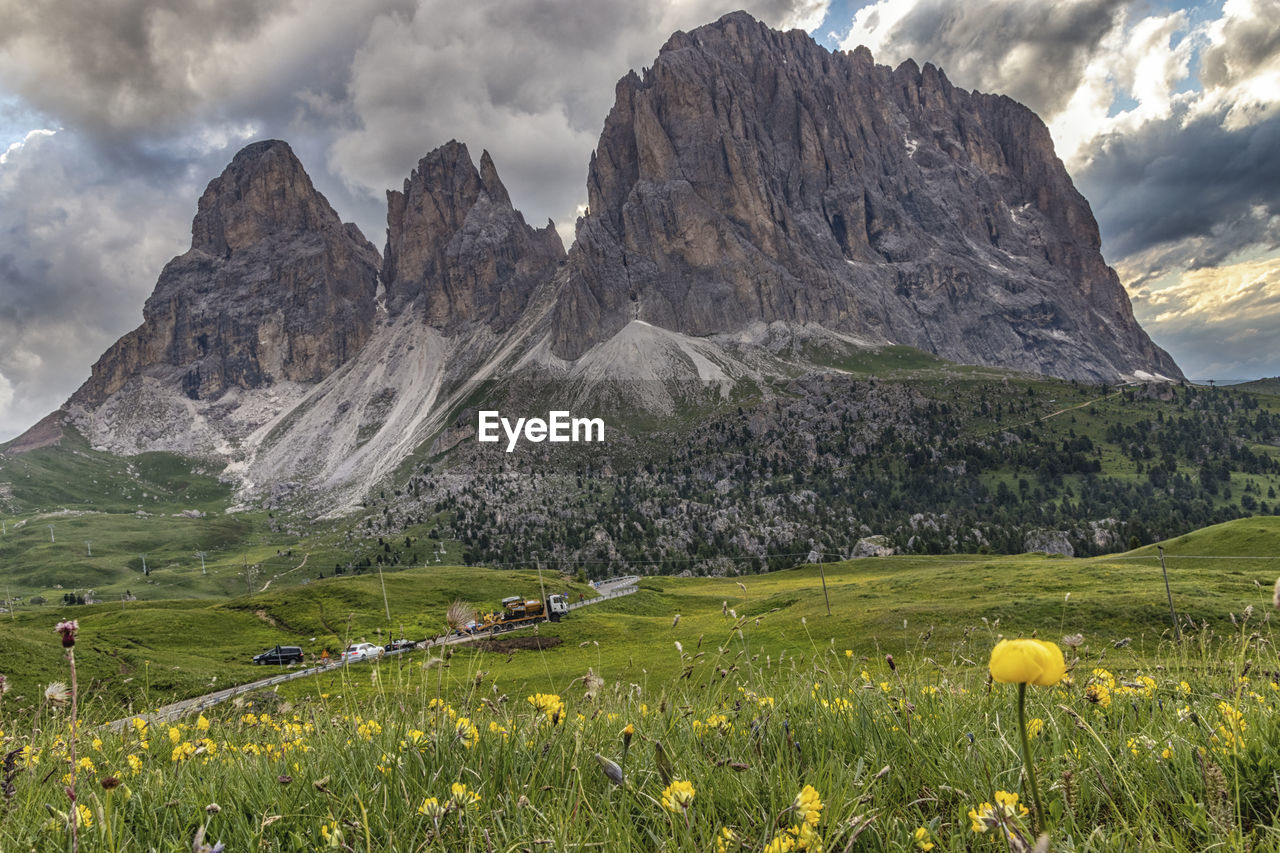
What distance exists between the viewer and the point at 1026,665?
5.22 ft

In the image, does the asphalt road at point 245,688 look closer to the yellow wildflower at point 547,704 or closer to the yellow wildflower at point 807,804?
the yellow wildflower at point 547,704

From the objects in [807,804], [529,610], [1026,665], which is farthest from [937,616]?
[1026,665]

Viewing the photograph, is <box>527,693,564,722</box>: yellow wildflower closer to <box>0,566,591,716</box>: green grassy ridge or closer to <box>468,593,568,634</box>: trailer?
<box>0,566,591,716</box>: green grassy ridge

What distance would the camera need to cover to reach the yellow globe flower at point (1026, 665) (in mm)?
1577

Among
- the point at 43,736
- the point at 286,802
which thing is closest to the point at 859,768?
the point at 286,802

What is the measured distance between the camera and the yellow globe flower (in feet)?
5.17

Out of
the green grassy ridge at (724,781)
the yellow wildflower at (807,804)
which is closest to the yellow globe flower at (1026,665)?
the yellow wildflower at (807,804)

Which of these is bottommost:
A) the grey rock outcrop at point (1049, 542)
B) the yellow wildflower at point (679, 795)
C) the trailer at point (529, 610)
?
the grey rock outcrop at point (1049, 542)

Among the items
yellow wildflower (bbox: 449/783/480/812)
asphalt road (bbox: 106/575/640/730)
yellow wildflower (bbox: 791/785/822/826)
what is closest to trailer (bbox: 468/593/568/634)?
asphalt road (bbox: 106/575/640/730)

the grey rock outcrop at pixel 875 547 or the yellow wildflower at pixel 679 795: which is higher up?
the yellow wildflower at pixel 679 795

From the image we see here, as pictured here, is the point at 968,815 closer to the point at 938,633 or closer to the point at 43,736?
the point at 43,736

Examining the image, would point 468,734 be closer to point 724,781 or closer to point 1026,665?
point 724,781

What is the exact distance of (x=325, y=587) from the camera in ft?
323

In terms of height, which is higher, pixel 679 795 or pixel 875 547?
pixel 679 795
